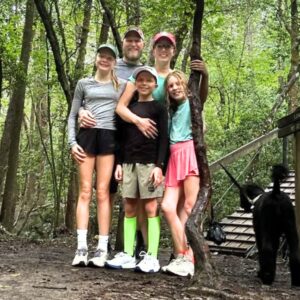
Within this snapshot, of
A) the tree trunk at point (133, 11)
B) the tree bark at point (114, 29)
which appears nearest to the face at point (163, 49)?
the tree bark at point (114, 29)

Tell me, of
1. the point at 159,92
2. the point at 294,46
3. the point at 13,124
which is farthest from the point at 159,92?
the point at 13,124

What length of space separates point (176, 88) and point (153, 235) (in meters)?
1.25

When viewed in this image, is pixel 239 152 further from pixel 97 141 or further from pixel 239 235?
pixel 97 141

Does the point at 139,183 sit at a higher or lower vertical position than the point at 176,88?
lower

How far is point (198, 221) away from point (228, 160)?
14.1ft

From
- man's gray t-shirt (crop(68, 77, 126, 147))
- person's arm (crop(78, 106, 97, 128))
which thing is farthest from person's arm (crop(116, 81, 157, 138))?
person's arm (crop(78, 106, 97, 128))

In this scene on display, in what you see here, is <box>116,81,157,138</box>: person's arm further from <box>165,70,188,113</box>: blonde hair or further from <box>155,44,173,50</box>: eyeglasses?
<box>155,44,173,50</box>: eyeglasses

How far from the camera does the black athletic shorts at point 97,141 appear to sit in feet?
15.0

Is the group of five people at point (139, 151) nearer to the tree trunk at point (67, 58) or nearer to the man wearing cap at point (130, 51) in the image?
the man wearing cap at point (130, 51)

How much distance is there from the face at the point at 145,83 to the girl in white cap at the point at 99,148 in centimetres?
27

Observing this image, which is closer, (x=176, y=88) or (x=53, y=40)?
(x=176, y=88)

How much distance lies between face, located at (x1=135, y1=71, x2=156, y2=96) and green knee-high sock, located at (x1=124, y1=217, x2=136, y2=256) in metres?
1.10

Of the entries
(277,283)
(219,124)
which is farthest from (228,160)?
(219,124)

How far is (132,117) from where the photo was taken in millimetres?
4391
